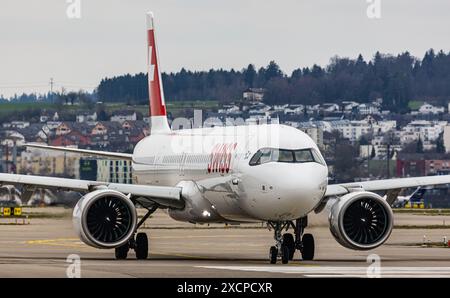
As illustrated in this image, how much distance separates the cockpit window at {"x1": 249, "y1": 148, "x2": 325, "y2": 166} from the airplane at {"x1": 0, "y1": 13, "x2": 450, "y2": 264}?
25mm

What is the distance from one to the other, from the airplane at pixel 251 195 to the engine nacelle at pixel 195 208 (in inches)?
1.1

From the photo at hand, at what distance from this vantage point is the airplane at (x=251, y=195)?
109 ft

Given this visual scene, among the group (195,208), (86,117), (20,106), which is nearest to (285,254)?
(195,208)

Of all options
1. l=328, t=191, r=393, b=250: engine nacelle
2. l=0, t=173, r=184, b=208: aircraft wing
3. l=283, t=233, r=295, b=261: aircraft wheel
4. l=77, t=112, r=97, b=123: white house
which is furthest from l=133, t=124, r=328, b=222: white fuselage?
l=77, t=112, r=97, b=123: white house

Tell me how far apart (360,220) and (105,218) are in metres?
6.55

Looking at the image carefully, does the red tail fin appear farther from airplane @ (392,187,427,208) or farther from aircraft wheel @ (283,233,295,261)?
airplane @ (392,187,427,208)

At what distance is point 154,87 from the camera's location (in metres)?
49.0

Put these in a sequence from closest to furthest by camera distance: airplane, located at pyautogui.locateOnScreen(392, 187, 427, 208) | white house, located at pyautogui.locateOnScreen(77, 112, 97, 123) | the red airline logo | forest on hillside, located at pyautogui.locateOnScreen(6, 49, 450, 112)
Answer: the red airline logo
forest on hillside, located at pyautogui.locateOnScreen(6, 49, 450, 112)
white house, located at pyautogui.locateOnScreen(77, 112, 97, 123)
airplane, located at pyautogui.locateOnScreen(392, 187, 427, 208)

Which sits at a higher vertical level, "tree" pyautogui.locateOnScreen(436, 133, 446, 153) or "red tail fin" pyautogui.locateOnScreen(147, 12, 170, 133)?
"red tail fin" pyautogui.locateOnScreen(147, 12, 170, 133)

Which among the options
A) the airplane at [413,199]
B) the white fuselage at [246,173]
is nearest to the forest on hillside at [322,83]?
the airplane at [413,199]

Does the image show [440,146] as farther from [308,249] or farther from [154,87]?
[308,249]

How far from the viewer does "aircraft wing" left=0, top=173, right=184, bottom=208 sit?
122ft

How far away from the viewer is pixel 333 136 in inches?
3135

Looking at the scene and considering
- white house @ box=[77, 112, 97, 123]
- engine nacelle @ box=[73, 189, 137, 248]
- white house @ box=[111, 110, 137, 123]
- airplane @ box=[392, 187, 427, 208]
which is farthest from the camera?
airplane @ box=[392, 187, 427, 208]
